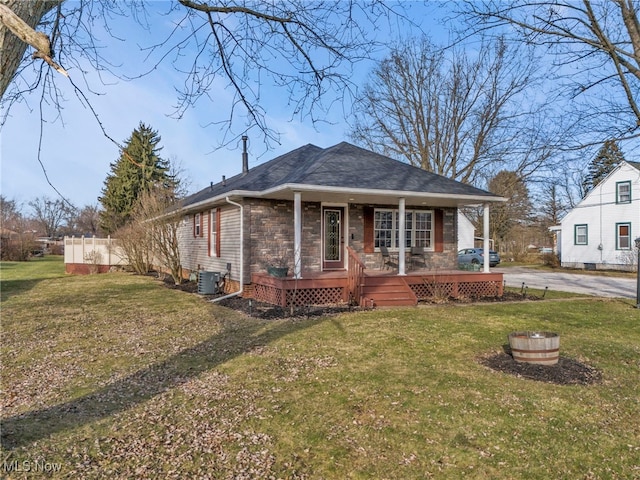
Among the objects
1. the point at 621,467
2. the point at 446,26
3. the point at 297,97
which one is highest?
the point at 446,26

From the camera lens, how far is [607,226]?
24.4 meters

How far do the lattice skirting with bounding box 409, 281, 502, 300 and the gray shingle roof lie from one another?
2.63 m

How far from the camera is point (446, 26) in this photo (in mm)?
6793

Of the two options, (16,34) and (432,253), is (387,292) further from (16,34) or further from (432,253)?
(16,34)

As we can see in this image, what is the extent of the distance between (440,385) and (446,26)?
5630mm

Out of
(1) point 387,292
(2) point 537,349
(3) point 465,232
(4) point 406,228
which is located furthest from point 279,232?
(3) point 465,232

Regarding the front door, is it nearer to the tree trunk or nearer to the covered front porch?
the covered front porch

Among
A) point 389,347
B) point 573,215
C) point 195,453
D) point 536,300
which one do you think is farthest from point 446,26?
point 573,215

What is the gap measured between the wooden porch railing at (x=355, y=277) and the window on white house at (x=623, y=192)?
68.7 ft

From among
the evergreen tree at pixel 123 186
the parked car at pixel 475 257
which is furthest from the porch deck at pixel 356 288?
the evergreen tree at pixel 123 186

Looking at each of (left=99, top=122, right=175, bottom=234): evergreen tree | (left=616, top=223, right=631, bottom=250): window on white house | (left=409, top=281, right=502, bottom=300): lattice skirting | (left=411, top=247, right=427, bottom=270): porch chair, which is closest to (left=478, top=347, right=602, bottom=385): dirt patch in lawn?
(left=409, top=281, right=502, bottom=300): lattice skirting

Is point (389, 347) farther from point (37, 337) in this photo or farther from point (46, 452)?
point (37, 337)

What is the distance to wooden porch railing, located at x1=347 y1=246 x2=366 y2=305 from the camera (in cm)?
1020

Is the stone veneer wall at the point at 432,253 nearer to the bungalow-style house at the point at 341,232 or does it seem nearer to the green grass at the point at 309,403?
the bungalow-style house at the point at 341,232
